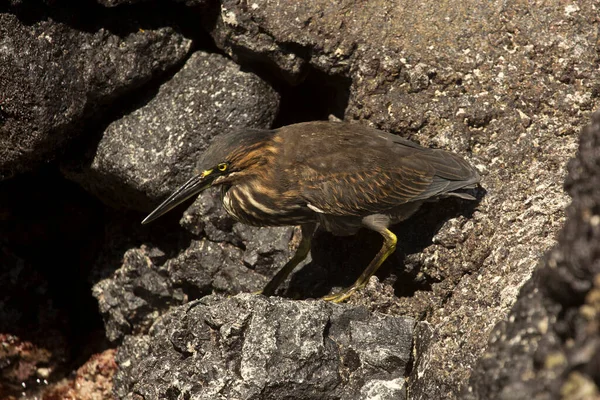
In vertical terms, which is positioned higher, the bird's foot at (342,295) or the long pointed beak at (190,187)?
the long pointed beak at (190,187)

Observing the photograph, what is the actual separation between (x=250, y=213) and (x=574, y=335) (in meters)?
2.59

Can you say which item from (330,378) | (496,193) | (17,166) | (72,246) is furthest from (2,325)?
(496,193)

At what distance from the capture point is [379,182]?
4.40m

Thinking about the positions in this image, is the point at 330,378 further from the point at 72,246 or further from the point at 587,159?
the point at 72,246

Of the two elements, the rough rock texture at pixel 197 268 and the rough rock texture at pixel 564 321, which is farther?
the rough rock texture at pixel 197 268

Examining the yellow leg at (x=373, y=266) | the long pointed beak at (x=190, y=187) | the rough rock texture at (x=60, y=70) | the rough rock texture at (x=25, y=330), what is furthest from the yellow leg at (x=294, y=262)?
the rough rock texture at (x=25, y=330)

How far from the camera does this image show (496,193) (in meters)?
4.45

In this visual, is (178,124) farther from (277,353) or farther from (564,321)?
(564,321)

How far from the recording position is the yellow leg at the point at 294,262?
4773mm

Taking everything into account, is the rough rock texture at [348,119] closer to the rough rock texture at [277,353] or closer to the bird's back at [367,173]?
the rough rock texture at [277,353]

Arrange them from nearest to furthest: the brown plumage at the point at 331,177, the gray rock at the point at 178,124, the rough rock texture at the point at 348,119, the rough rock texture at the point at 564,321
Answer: the rough rock texture at the point at 564,321 < the rough rock texture at the point at 348,119 < the brown plumage at the point at 331,177 < the gray rock at the point at 178,124

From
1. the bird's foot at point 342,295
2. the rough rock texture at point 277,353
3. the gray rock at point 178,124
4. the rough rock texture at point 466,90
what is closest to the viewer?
the rough rock texture at point 277,353

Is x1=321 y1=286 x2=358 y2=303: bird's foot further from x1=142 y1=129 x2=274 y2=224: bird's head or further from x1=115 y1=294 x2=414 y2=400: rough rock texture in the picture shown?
x1=142 y1=129 x2=274 y2=224: bird's head

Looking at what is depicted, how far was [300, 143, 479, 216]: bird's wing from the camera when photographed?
4.36 metres
